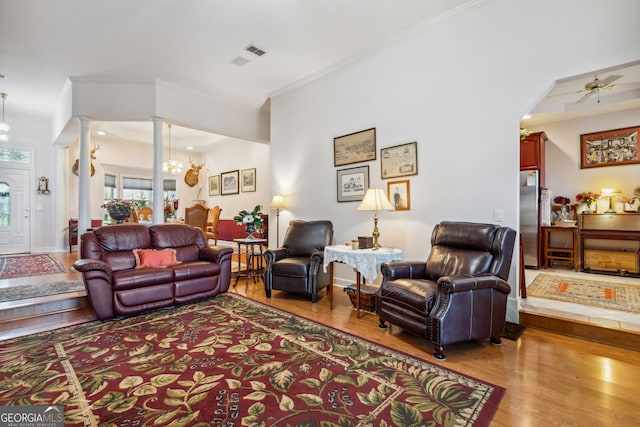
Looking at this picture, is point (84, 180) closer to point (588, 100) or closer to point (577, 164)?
point (588, 100)

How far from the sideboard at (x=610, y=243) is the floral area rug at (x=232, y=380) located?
471cm

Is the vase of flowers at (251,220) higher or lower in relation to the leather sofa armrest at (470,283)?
higher

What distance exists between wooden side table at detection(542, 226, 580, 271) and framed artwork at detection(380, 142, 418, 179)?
3501mm

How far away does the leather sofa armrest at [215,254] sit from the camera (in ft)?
13.1

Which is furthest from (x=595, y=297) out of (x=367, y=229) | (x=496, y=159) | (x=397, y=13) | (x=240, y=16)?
(x=240, y=16)

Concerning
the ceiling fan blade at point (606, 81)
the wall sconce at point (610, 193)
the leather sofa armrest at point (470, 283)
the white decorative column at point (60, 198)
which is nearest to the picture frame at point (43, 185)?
the white decorative column at point (60, 198)

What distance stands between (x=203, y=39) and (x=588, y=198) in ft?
22.1

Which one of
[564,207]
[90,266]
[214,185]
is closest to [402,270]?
[90,266]

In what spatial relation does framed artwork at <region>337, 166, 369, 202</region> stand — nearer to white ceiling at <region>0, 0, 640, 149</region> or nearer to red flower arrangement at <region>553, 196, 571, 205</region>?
white ceiling at <region>0, 0, 640, 149</region>

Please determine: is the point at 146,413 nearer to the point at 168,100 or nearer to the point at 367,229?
the point at 367,229

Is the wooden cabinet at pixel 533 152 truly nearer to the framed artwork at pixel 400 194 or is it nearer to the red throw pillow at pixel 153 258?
the framed artwork at pixel 400 194

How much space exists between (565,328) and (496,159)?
1723 mm

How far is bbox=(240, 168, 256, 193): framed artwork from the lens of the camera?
802 centimetres

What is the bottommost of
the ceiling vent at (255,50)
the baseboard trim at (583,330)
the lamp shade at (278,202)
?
the baseboard trim at (583,330)
